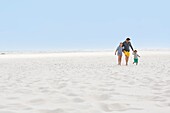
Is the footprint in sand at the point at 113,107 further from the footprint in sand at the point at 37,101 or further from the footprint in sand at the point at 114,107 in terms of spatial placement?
the footprint in sand at the point at 37,101

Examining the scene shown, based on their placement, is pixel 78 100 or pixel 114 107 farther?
pixel 78 100

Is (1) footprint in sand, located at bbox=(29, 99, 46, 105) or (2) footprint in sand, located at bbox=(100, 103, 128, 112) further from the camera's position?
(1) footprint in sand, located at bbox=(29, 99, 46, 105)

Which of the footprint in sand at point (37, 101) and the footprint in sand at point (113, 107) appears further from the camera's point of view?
the footprint in sand at point (37, 101)

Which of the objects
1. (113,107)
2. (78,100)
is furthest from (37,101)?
(113,107)

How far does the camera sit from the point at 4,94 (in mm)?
6051

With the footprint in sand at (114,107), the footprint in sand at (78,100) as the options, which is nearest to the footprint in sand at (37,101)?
the footprint in sand at (78,100)

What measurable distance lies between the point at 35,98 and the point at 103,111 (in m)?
1.63

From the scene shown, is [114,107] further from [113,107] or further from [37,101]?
[37,101]

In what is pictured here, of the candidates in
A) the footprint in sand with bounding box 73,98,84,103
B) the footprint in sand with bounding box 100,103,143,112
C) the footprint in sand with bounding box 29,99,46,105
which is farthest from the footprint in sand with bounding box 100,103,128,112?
the footprint in sand with bounding box 29,99,46,105

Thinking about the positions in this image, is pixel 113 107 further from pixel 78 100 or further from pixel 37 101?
pixel 37 101

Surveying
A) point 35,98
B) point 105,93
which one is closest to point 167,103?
point 105,93

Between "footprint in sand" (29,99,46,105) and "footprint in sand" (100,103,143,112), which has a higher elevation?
"footprint in sand" (29,99,46,105)

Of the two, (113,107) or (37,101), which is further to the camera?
(37,101)

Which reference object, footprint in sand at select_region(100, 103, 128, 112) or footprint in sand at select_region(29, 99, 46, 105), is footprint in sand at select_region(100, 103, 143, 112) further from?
footprint in sand at select_region(29, 99, 46, 105)
